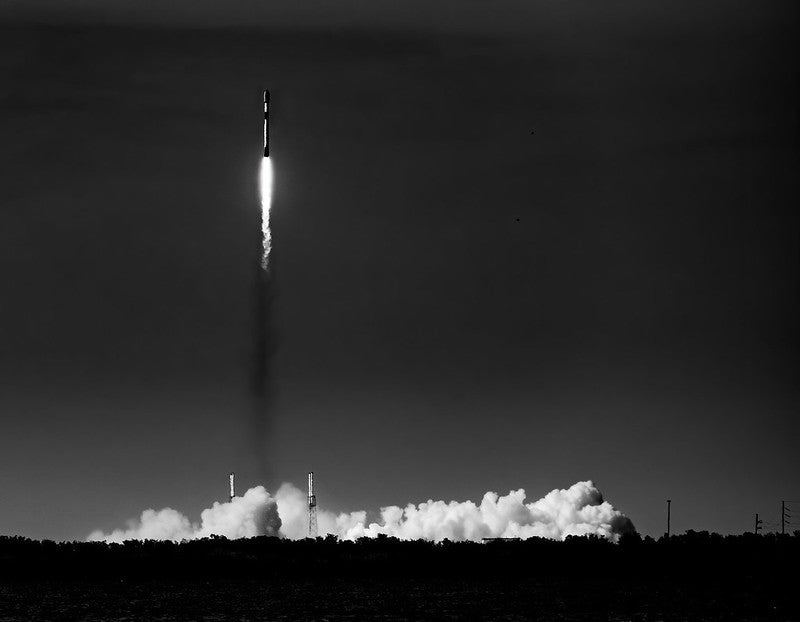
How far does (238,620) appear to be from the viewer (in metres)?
172

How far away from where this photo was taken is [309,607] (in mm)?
194625

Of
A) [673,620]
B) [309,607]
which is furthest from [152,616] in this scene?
[673,620]

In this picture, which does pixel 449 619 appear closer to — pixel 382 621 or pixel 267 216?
pixel 382 621

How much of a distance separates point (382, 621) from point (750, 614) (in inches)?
1658

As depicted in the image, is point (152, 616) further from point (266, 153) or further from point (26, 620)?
point (266, 153)

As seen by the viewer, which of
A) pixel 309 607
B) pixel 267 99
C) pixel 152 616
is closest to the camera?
pixel 267 99

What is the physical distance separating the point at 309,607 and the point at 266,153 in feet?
195

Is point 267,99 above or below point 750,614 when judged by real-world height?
above

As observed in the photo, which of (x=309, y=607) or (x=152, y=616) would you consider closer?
(x=152, y=616)

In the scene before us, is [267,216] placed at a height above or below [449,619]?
above

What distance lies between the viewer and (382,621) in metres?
168

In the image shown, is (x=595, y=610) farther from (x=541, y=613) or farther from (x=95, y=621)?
(x=95, y=621)

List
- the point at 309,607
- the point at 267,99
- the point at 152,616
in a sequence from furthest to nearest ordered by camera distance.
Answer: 1. the point at 309,607
2. the point at 152,616
3. the point at 267,99

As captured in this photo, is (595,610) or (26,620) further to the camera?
(595,610)
